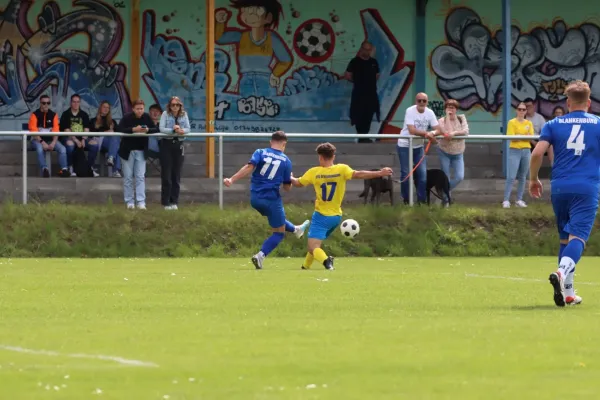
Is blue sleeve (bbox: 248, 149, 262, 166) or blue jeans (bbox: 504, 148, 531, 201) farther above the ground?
blue sleeve (bbox: 248, 149, 262, 166)

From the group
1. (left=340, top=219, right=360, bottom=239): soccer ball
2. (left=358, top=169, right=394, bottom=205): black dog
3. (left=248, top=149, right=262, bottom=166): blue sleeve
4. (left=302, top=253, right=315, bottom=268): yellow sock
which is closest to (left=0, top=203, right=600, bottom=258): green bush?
(left=358, top=169, right=394, bottom=205): black dog

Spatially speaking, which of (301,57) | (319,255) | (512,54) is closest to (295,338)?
(319,255)

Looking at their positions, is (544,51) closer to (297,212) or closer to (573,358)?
(297,212)

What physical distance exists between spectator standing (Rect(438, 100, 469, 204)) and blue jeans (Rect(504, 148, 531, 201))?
812 mm

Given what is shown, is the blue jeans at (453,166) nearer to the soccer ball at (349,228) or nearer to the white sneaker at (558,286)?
the soccer ball at (349,228)

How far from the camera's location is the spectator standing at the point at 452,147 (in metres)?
24.1

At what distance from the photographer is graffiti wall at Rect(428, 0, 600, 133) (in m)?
34.8

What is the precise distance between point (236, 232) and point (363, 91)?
10360 mm

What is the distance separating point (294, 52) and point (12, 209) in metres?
12.1

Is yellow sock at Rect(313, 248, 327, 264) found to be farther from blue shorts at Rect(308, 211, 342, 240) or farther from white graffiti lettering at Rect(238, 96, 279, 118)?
white graffiti lettering at Rect(238, 96, 279, 118)

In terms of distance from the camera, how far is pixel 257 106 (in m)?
33.8

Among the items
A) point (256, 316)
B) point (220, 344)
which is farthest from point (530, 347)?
point (256, 316)

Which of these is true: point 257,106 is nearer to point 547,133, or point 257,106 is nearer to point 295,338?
point 547,133

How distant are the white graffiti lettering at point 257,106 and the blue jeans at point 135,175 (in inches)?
396
